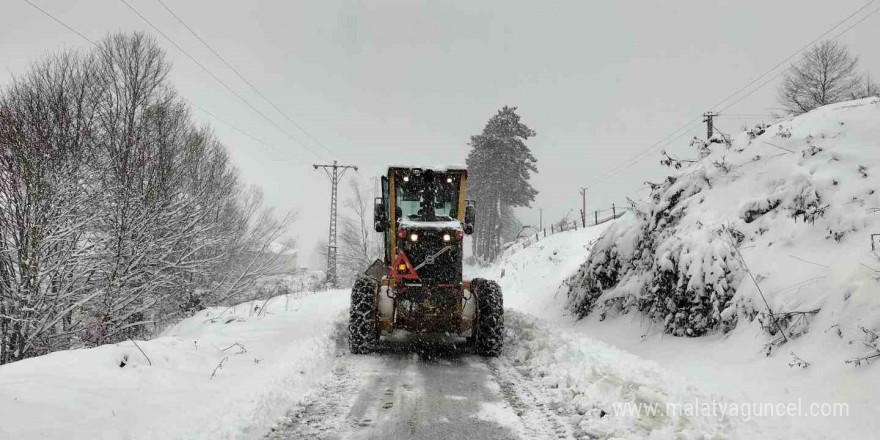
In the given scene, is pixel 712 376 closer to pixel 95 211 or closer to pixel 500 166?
pixel 95 211

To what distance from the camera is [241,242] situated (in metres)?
25.8

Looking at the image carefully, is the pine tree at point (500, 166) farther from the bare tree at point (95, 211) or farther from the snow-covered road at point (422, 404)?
the snow-covered road at point (422, 404)

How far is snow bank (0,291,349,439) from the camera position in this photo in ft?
12.2

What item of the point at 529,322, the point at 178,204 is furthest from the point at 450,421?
the point at 178,204

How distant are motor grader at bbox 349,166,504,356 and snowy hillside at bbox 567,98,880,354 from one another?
2544mm

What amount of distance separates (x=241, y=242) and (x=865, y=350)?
83.9 feet

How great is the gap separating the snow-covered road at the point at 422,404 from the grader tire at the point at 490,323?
19cm

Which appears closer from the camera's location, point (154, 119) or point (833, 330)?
point (833, 330)

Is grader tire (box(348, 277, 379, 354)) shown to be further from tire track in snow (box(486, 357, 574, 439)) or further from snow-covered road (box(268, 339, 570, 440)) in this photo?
tire track in snow (box(486, 357, 574, 439))

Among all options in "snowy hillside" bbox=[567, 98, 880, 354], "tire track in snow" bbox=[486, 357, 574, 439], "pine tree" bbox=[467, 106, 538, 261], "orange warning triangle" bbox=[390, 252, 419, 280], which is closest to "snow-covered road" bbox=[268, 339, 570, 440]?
"tire track in snow" bbox=[486, 357, 574, 439]

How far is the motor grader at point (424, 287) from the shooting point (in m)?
7.28

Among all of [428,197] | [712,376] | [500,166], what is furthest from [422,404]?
[500,166]

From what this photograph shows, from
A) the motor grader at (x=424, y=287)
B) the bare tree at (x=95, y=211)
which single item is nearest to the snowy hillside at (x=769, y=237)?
the motor grader at (x=424, y=287)

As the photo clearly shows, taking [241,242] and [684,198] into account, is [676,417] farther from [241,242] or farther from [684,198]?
[241,242]
